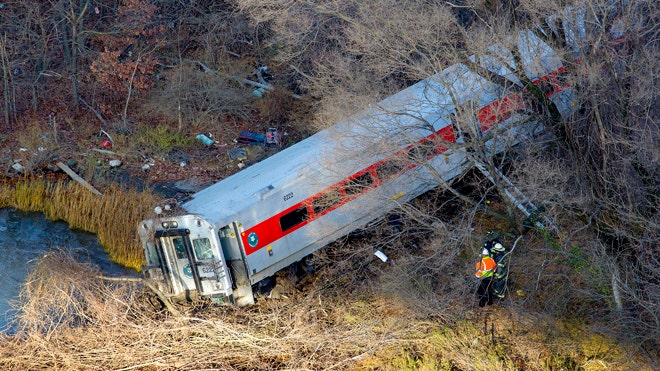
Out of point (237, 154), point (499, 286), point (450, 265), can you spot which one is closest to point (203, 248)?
point (450, 265)

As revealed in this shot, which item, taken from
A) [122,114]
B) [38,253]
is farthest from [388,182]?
[122,114]

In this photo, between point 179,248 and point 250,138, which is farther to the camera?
point 250,138

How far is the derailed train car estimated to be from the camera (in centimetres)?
1309

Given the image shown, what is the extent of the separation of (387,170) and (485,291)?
2.65 m

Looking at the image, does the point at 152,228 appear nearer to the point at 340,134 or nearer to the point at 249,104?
the point at 340,134

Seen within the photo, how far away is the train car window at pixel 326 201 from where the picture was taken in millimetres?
13828

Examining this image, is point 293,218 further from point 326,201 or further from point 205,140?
point 205,140

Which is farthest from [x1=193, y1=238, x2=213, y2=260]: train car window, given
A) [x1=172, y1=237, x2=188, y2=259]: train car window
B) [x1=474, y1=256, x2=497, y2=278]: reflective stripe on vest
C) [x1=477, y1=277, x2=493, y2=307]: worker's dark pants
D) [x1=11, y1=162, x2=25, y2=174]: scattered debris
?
[x1=11, y1=162, x2=25, y2=174]: scattered debris

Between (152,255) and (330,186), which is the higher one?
(330,186)

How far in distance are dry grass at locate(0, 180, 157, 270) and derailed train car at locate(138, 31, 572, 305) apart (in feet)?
8.99

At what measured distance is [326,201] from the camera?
13.9m

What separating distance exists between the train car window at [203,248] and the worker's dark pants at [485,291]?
448 centimetres

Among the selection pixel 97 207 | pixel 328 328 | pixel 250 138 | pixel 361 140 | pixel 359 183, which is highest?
pixel 361 140

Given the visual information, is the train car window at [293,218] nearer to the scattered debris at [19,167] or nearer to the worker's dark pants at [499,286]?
the worker's dark pants at [499,286]
